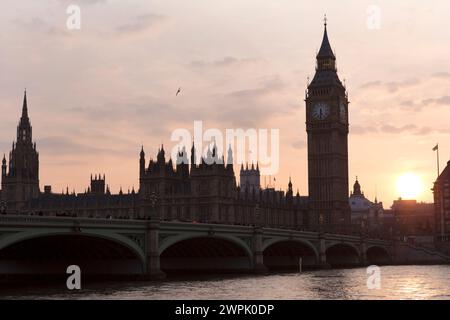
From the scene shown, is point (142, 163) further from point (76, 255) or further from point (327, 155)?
point (76, 255)

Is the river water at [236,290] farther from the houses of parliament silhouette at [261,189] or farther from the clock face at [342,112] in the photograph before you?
the clock face at [342,112]

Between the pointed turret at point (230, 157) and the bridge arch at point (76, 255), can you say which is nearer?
the bridge arch at point (76, 255)

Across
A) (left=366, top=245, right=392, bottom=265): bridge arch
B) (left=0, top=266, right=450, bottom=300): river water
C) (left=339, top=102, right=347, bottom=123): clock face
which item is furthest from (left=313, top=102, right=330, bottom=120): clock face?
(left=0, top=266, right=450, bottom=300): river water

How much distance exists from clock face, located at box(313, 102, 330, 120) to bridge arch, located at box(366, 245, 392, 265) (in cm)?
4021

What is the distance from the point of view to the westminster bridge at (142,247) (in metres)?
63.3

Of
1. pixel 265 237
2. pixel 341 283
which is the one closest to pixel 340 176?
pixel 265 237

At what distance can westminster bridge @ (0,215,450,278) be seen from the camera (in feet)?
208

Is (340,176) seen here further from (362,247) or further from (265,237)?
(265,237)

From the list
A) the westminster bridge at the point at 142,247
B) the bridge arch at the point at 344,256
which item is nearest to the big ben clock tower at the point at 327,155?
the bridge arch at the point at 344,256

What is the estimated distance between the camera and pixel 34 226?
59781 mm

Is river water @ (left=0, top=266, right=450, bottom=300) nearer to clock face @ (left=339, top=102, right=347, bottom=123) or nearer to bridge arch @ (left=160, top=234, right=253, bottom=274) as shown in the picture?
bridge arch @ (left=160, top=234, right=253, bottom=274)

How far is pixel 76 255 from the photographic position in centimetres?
7881

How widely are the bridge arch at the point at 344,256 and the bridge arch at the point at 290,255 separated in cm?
1807

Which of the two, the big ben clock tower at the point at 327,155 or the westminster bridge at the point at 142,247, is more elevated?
the big ben clock tower at the point at 327,155
